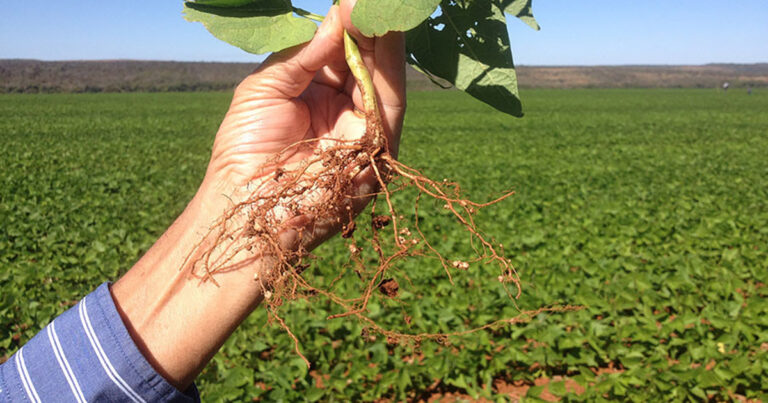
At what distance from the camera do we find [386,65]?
1.46 m

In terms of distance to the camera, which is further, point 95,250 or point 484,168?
point 484,168

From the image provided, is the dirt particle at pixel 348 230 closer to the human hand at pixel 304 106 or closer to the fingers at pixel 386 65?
the human hand at pixel 304 106

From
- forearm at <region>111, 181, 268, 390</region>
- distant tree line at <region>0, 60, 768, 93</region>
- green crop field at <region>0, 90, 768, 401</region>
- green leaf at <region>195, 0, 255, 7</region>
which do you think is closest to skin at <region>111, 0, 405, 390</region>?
forearm at <region>111, 181, 268, 390</region>

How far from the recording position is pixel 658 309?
4.99 m

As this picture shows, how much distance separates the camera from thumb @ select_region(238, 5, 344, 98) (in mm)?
1439

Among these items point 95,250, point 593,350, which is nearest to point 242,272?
point 593,350

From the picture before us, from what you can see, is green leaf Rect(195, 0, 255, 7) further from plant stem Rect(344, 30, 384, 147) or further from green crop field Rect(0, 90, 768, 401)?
green crop field Rect(0, 90, 768, 401)

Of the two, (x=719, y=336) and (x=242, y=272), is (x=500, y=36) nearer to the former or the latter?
(x=242, y=272)

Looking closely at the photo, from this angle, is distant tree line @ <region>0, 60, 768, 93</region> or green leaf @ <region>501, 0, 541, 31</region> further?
distant tree line @ <region>0, 60, 768, 93</region>

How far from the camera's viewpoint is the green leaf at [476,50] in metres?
1.51

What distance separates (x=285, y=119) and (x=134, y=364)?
81 cm

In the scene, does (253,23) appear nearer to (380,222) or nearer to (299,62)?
(299,62)

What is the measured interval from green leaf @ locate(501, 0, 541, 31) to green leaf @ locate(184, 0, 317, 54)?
0.59 metres

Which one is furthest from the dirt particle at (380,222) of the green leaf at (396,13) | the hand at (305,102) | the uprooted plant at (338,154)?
the green leaf at (396,13)
